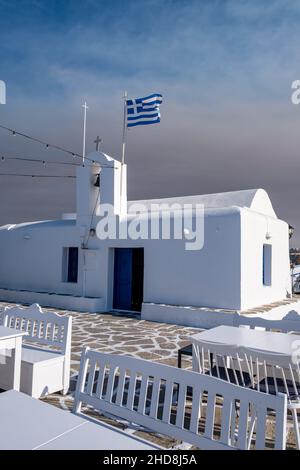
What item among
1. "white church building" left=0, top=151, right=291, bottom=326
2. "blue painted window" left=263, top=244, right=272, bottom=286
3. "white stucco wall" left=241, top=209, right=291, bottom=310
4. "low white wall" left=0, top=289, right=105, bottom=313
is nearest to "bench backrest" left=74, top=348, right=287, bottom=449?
"white church building" left=0, top=151, right=291, bottom=326

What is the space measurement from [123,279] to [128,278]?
0.21 m

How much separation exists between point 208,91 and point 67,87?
138 inches

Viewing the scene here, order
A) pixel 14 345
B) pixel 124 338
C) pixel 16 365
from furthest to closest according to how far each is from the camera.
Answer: pixel 124 338 < pixel 16 365 < pixel 14 345

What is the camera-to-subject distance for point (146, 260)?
452 inches

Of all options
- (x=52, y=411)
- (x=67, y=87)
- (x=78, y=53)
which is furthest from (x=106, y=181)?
(x=52, y=411)

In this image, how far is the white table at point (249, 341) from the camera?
3562mm

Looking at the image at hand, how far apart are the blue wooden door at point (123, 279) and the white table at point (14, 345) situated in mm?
8216

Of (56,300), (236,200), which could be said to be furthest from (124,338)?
(236,200)

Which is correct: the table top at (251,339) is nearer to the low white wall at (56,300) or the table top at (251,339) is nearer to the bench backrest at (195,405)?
the bench backrest at (195,405)

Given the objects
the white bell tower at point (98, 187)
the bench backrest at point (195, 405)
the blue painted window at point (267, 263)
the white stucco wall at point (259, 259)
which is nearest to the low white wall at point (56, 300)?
the white bell tower at point (98, 187)

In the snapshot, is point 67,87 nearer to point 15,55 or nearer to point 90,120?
point 15,55

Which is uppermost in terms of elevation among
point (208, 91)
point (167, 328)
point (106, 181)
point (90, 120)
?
point (90, 120)

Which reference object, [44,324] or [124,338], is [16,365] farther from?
[124,338]

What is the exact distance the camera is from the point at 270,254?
12.4 metres
